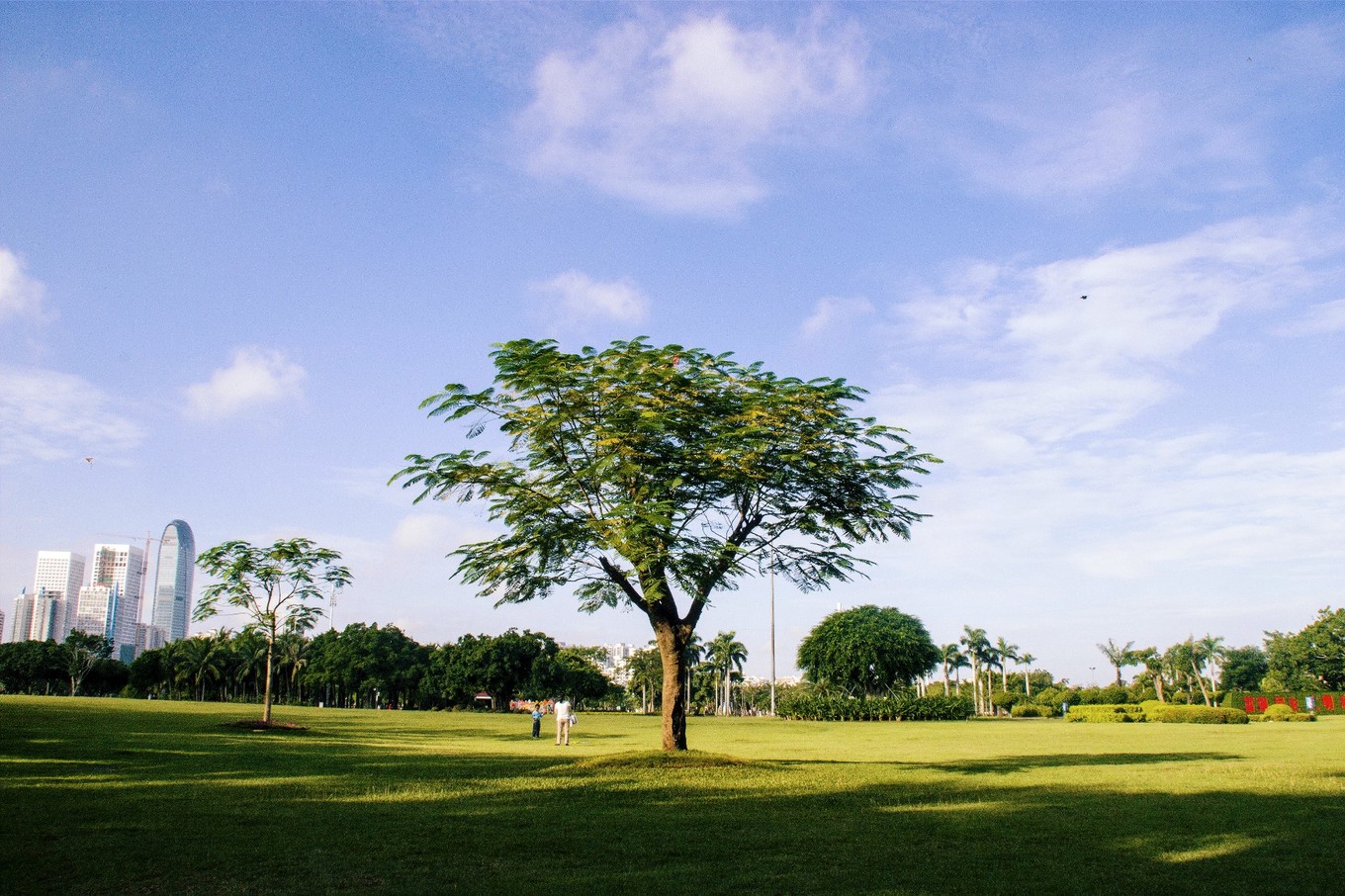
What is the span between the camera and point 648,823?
→ 1364 centimetres

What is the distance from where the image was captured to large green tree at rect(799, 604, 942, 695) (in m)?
79.6

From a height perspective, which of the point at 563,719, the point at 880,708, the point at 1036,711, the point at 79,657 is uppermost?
the point at 79,657

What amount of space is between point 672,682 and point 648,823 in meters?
10.0

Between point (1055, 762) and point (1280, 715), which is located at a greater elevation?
point (1055, 762)

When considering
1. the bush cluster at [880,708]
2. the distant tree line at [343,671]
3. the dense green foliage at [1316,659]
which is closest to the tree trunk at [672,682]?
the bush cluster at [880,708]

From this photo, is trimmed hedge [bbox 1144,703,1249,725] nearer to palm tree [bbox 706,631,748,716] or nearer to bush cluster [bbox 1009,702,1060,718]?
bush cluster [bbox 1009,702,1060,718]

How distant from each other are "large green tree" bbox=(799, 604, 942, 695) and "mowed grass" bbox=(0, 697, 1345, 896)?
53.7 m

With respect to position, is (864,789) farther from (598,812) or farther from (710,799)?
(598,812)

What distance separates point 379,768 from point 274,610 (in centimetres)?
1593

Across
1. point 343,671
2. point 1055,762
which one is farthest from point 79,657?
point 1055,762

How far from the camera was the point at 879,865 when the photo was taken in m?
10.5

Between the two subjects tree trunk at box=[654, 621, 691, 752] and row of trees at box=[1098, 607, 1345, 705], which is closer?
tree trunk at box=[654, 621, 691, 752]

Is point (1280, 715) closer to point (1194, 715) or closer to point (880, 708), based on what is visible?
point (1194, 715)

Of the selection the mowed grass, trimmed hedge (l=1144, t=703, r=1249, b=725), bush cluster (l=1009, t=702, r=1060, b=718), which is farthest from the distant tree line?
the mowed grass
